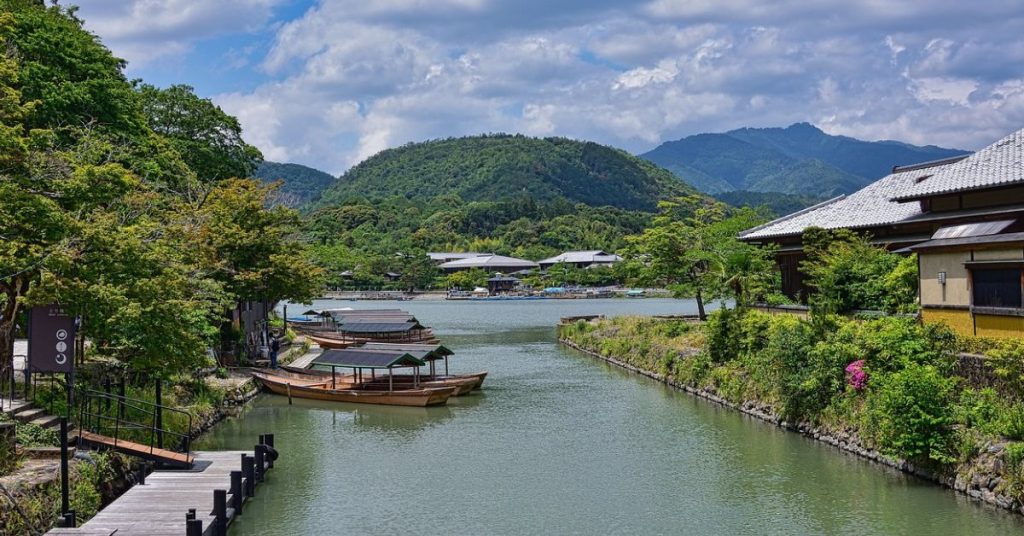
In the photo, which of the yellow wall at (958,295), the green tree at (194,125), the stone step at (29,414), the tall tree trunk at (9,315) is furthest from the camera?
the green tree at (194,125)

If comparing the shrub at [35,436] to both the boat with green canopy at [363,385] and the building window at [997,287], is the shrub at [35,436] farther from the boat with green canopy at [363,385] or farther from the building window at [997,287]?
the building window at [997,287]

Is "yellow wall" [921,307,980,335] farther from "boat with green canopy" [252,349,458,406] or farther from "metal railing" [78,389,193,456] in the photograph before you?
"metal railing" [78,389,193,456]

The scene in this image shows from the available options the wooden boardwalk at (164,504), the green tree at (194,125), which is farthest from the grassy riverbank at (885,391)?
the green tree at (194,125)

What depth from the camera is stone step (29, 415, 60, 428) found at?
1787 cm

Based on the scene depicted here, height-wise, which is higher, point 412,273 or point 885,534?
point 412,273

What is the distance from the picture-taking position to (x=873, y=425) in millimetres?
21156

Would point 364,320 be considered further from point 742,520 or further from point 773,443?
point 742,520

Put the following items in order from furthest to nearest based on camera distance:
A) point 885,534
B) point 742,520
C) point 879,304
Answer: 1. point 879,304
2. point 742,520
3. point 885,534

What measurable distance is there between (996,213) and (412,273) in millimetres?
115062

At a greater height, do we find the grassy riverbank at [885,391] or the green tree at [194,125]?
the green tree at [194,125]

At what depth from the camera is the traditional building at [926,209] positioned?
74.8 ft

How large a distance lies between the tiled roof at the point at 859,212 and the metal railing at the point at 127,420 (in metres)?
24.3

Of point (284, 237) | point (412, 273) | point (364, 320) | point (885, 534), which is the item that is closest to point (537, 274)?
point (412, 273)

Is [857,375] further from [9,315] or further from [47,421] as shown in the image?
[9,315]
